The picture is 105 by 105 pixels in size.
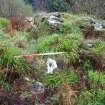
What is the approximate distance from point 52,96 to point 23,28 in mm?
3770

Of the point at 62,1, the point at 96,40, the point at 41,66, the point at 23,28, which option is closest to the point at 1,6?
the point at 23,28

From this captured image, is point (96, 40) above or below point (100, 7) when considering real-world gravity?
above

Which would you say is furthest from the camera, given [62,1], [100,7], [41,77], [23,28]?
[62,1]

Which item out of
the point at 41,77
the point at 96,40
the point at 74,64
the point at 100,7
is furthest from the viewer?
the point at 100,7

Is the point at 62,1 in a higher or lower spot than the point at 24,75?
lower

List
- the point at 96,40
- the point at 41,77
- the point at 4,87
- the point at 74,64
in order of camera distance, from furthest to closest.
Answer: the point at 96,40 < the point at 74,64 < the point at 41,77 < the point at 4,87

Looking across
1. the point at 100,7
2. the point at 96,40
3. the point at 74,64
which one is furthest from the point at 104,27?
the point at 100,7

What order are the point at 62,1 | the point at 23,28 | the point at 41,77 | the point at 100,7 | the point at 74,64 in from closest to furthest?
the point at 41,77 < the point at 74,64 < the point at 23,28 < the point at 100,7 < the point at 62,1

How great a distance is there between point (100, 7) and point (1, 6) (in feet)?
15.0

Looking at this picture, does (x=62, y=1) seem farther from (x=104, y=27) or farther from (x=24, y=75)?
(x=24, y=75)

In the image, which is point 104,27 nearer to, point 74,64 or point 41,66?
point 74,64

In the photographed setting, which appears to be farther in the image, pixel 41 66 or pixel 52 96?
pixel 41 66

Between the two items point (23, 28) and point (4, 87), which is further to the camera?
point (23, 28)

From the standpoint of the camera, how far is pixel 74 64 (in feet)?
26.4
